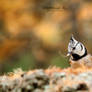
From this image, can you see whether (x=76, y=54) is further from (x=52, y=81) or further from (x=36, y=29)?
(x=36, y=29)

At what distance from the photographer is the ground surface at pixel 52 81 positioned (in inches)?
295

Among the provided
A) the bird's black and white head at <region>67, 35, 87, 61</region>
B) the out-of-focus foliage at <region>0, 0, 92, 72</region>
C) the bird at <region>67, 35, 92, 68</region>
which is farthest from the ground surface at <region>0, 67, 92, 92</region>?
the out-of-focus foliage at <region>0, 0, 92, 72</region>

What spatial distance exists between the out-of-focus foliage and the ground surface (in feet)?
38.5

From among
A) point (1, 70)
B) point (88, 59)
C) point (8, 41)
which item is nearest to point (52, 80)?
point (88, 59)

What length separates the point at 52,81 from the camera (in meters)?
7.75

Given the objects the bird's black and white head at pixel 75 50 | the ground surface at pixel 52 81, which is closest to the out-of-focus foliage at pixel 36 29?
the bird's black and white head at pixel 75 50

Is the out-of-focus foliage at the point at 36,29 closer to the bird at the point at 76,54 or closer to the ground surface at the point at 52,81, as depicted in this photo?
the bird at the point at 76,54

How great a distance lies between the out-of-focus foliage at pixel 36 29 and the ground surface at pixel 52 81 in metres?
11.7

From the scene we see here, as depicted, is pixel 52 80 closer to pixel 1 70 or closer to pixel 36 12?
pixel 1 70

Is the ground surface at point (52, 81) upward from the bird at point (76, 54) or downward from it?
downward

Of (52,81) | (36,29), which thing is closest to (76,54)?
(52,81)

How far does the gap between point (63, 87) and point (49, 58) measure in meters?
13.3

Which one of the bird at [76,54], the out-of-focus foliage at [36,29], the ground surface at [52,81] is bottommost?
the ground surface at [52,81]

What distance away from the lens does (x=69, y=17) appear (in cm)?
2073
